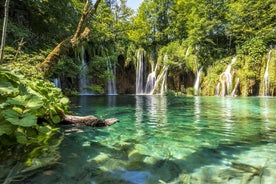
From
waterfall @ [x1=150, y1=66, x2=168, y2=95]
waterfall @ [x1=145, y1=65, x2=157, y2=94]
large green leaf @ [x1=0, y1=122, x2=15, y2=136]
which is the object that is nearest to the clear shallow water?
large green leaf @ [x1=0, y1=122, x2=15, y2=136]

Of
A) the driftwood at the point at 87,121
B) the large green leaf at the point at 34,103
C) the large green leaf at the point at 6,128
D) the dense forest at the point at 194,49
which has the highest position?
the dense forest at the point at 194,49

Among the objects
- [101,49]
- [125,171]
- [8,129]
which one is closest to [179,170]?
[125,171]

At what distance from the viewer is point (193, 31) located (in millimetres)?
25219

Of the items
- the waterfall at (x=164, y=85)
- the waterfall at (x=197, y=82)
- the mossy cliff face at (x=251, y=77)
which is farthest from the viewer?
the waterfall at (x=164, y=85)

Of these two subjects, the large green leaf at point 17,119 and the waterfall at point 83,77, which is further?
the waterfall at point 83,77

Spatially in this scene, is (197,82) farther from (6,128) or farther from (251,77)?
(6,128)

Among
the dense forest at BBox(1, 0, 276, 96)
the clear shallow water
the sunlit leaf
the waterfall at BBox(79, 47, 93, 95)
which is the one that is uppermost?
the dense forest at BBox(1, 0, 276, 96)

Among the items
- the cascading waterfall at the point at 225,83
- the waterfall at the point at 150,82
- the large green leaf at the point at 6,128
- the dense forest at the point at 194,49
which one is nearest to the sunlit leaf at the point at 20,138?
the large green leaf at the point at 6,128

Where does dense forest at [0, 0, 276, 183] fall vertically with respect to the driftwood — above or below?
above

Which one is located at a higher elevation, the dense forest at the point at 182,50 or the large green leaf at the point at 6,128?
the dense forest at the point at 182,50

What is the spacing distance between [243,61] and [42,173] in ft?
76.8

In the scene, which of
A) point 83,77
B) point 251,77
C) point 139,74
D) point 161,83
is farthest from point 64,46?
point 139,74

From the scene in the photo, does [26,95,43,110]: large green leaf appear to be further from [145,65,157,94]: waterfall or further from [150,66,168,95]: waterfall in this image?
[145,65,157,94]: waterfall

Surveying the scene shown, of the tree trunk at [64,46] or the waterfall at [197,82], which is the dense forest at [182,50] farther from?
the tree trunk at [64,46]
